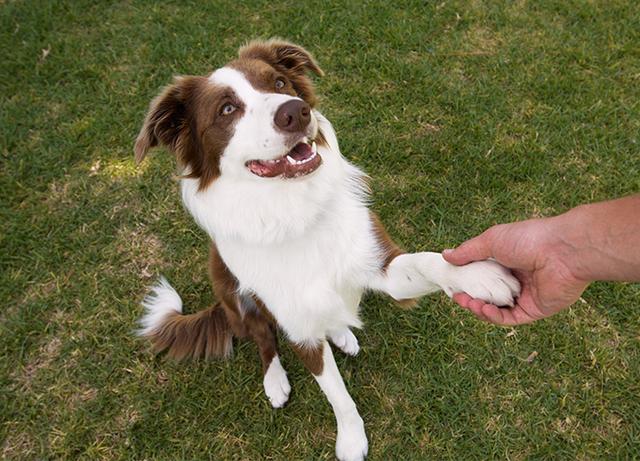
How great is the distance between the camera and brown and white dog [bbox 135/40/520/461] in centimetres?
215

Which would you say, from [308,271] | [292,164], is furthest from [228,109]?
[308,271]

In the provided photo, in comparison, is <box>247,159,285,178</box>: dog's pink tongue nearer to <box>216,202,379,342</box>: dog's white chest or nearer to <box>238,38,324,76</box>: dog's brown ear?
<box>216,202,379,342</box>: dog's white chest

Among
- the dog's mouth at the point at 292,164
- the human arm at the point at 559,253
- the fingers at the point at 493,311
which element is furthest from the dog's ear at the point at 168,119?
the fingers at the point at 493,311

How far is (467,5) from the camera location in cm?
459

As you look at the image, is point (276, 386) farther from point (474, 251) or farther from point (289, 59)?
point (289, 59)

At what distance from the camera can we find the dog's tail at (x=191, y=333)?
311 centimetres

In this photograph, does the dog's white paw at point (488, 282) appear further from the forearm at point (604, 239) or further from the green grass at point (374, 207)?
the green grass at point (374, 207)

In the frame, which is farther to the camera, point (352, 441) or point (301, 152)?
point (352, 441)

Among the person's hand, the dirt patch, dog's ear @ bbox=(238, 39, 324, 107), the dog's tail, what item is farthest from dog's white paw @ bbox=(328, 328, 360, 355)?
the dirt patch

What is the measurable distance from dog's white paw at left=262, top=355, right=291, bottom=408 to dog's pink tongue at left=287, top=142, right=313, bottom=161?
4.64 ft

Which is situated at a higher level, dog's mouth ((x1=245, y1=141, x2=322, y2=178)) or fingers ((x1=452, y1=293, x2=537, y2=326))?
dog's mouth ((x1=245, y1=141, x2=322, y2=178))

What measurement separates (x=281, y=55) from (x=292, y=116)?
0.78 metres

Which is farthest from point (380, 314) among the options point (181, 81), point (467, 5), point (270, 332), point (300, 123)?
point (467, 5)

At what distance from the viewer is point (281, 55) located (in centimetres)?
265
